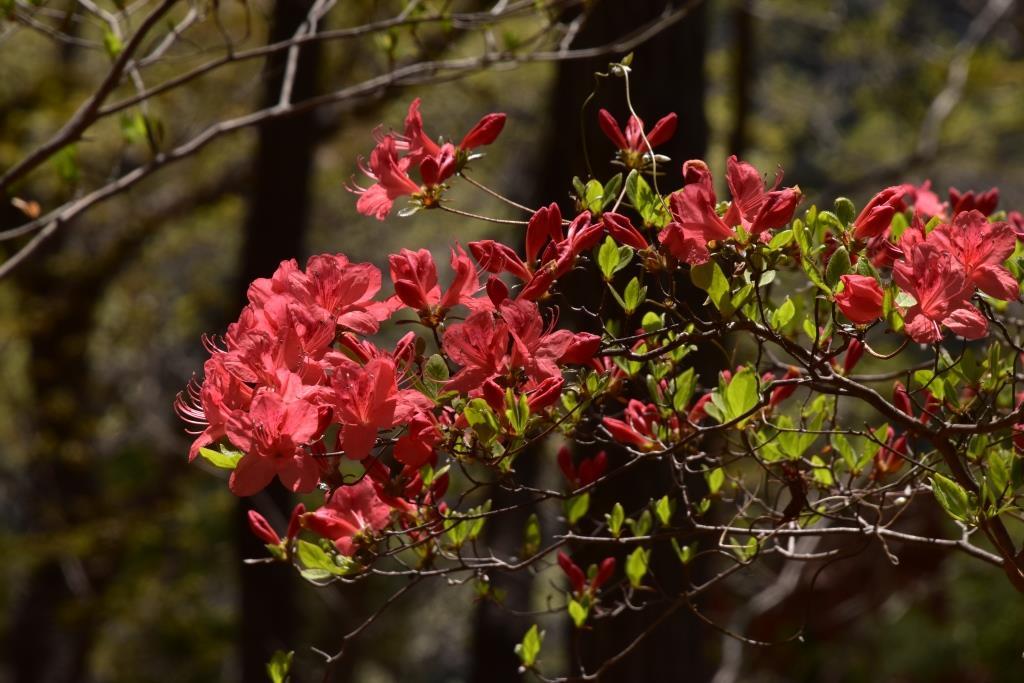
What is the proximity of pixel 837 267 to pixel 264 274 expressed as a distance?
13.7ft

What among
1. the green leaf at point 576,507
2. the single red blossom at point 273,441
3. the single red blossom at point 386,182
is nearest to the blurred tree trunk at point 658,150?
the green leaf at point 576,507

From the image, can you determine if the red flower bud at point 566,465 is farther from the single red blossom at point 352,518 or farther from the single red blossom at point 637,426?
the single red blossom at point 352,518

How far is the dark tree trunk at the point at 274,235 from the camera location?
5.10 metres

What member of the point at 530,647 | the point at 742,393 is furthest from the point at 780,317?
the point at 530,647

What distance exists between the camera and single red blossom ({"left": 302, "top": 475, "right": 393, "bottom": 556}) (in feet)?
4.01

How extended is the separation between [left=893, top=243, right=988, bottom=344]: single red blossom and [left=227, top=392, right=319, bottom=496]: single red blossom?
59cm

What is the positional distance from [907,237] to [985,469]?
0.27 meters

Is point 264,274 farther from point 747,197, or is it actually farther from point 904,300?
point 904,300

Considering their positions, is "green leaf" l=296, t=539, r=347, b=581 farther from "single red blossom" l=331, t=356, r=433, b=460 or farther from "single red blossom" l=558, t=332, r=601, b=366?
"single red blossom" l=558, t=332, r=601, b=366

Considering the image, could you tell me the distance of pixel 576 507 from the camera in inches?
63.2

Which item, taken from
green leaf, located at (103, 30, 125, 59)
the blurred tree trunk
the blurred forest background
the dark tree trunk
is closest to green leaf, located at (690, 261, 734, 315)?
the blurred tree trunk

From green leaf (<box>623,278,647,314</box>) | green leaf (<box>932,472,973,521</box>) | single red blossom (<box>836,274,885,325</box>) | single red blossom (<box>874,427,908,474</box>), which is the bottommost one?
single red blossom (<box>874,427,908,474</box>)

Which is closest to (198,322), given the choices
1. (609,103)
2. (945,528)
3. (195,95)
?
(195,95)

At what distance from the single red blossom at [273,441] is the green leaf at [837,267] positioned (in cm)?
53
